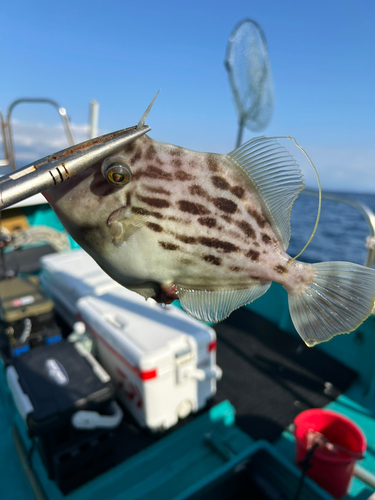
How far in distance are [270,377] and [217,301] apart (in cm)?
427

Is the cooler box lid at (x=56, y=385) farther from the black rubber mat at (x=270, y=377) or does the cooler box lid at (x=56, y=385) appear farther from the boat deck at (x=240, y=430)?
the black rubber mat at (x=270, y=377)

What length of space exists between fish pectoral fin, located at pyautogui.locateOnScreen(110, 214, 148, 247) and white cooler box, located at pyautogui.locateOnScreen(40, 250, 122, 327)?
4.28 m

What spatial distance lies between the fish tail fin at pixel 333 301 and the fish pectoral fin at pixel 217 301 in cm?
16

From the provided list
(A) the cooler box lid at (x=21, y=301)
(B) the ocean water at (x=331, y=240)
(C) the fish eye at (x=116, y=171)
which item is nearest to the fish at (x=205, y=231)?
(C) the fish eye at (x=116, y=171)

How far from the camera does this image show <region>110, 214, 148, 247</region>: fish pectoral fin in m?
1.16

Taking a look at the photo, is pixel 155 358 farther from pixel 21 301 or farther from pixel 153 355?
pixel 21 301

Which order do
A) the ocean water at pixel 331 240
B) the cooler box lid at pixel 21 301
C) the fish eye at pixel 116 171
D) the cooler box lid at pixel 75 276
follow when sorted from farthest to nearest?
the ocean water at pixel 331 240
the cooler box lid at pixel 75 276
the cooler box lid at pixel 21 301
the fish eye at pixel 116 171

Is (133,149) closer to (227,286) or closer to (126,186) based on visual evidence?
(126,186)

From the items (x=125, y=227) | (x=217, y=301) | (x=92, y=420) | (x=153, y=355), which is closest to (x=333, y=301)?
(x=217, y=301)

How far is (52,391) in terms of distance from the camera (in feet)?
10.9

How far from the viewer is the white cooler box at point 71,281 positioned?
545cm

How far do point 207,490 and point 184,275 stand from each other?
2462 mm

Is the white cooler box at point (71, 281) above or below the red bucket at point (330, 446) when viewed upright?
above

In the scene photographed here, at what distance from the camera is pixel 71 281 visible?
5.69m
